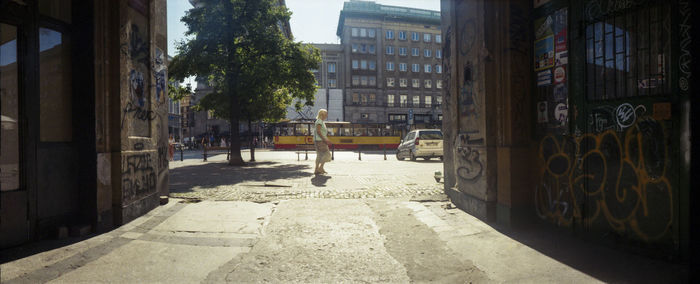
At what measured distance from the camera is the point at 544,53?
4.02 metres

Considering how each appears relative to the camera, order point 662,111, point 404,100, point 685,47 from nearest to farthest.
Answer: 1. point 685,47
2. point 662,111
3. point 404,100

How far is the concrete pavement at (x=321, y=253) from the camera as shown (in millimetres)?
2785

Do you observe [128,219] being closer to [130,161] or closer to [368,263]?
[130,161]

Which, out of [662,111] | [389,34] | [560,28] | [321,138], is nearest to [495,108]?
[560,28]

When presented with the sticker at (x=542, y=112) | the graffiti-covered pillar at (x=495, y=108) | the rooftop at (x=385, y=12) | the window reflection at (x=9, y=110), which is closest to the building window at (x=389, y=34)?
the rooftop at (x=385, y=12)

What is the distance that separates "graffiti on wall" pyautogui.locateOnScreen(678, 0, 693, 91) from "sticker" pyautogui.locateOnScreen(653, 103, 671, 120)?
0.17 metres

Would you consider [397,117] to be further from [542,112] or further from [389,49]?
[542,112]

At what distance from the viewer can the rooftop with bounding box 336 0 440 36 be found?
180ft

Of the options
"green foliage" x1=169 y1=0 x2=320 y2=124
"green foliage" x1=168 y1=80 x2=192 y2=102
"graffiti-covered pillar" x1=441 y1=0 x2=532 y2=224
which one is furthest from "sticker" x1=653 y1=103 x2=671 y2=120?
"green foliage" x1=168 y1=80 x2=192 y2=102

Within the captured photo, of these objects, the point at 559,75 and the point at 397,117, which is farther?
the point at 397,117

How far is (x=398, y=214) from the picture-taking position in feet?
16.1

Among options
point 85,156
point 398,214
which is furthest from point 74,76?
point 398,214

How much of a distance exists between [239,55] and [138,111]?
968cm

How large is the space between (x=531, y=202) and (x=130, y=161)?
16.9ft
